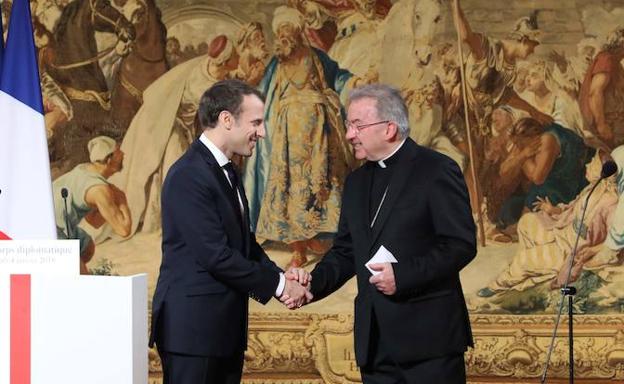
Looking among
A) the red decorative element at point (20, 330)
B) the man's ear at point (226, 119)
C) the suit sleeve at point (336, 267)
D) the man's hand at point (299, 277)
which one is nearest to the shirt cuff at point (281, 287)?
the man's hand at point (299, 277)

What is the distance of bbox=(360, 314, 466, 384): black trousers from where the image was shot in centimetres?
471

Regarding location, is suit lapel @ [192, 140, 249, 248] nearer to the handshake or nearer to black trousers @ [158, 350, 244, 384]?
the handshake

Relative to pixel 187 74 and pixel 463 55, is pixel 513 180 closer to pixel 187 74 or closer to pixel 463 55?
pixel 463 55

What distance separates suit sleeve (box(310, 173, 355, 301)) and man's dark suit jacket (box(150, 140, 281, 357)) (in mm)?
719

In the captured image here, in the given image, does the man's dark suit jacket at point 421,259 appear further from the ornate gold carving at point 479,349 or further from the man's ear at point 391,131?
the ornate gold carving at point 479,349

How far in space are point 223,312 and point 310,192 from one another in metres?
4.10

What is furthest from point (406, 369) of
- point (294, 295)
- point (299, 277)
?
point (299, 277)

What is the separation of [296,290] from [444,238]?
920 millimetres

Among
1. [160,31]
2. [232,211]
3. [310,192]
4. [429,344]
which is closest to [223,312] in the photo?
[232,211]

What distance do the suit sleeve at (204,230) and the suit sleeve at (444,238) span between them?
769 millimetres

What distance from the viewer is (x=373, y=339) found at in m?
4.84

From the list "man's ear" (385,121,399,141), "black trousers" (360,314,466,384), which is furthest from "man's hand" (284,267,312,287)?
"man's ear" (385,121,399,141)

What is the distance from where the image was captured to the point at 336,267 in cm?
551

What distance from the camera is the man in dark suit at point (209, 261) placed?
4613mm
